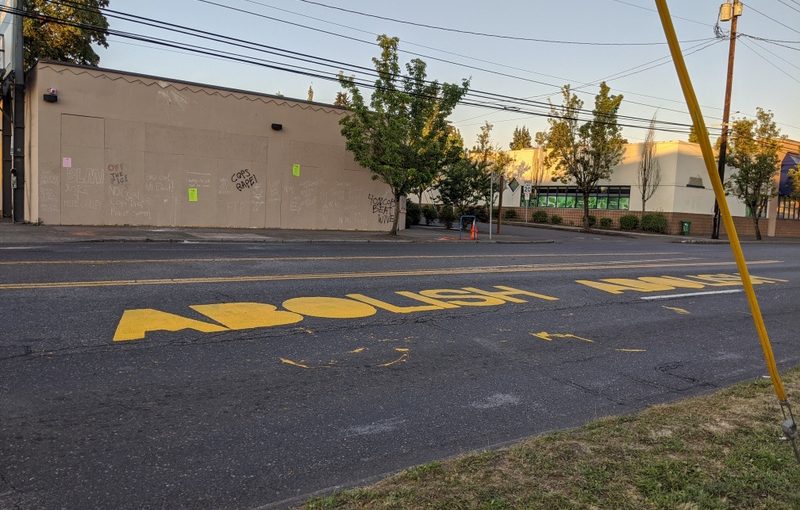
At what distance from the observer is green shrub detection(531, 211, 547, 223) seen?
4312 cm

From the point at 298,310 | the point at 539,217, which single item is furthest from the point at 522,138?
the point at 298,310

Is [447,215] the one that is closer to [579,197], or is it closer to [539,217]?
[539,217]

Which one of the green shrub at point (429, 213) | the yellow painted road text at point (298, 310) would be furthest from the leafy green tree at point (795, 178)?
the yellow painted road text at point (298, 310)

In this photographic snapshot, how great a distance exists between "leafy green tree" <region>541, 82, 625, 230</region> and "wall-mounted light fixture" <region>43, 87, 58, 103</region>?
24442 mm

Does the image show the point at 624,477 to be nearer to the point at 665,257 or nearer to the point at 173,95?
the point at 665,257

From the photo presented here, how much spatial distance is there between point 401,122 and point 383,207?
5665 millimetres

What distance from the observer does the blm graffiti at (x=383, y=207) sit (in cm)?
2625

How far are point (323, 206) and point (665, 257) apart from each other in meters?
13.4

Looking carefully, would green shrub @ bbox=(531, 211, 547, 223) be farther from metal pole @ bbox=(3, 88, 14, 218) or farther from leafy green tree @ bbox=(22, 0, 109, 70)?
metal pole @ bbox=(3, 88, 14, 218)

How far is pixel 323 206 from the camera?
81.4 ft

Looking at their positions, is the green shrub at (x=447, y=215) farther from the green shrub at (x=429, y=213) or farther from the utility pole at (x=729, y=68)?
the utility pole at (x=729, y=68)

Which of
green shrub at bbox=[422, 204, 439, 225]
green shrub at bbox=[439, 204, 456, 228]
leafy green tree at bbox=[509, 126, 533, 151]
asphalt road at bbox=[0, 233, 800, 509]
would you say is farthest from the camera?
leafy green tree at bbox=[509, 126, 533, 151]

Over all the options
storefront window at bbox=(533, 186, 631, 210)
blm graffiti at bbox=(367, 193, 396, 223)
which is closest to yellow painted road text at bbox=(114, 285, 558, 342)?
blm graffiti at bbox=(367, 193, 396, 223)

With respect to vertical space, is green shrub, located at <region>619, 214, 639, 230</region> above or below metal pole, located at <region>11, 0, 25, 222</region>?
below
